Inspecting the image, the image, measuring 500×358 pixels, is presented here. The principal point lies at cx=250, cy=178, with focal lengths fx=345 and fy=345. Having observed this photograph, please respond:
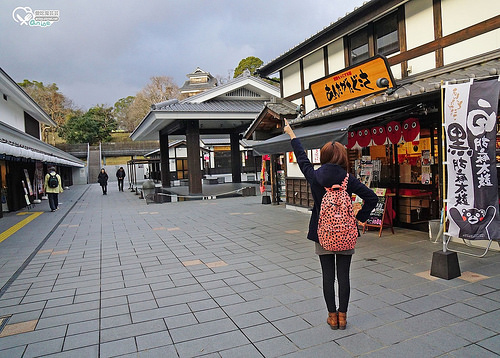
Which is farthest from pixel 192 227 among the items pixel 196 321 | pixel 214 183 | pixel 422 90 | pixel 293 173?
pixel 214 183

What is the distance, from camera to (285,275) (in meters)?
5.24

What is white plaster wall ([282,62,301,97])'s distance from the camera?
11639 millimetres

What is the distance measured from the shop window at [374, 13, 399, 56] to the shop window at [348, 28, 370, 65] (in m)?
0.32

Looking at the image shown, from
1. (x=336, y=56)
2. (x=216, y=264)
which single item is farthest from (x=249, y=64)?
(x=216, y=264)

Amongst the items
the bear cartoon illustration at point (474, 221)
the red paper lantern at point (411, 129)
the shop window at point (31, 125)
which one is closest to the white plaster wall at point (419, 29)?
the red paper lantern at point (411, 129)

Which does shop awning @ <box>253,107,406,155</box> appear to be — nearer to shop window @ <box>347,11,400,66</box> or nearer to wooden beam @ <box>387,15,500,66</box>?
wooden beam @ <box>387,15,500,66</box>

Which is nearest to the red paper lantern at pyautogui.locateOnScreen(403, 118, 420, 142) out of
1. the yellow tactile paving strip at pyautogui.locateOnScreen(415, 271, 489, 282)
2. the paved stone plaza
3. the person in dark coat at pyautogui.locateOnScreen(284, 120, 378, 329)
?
the paved stone plaza

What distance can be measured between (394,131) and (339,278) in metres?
5.05

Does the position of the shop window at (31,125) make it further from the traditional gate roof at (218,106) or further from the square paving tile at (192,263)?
the square paving tile at (192,263)

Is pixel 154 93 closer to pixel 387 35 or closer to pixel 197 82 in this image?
pixel 197 82

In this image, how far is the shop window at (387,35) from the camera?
25.3ft

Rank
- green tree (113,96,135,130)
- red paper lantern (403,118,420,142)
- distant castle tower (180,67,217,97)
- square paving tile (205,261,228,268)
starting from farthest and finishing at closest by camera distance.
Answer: green tree (113,96,135,130) → distant castle tower (180,67,217,97) → red paper lantern (403,118,420,142) → square paving tile (205,261,228,268)

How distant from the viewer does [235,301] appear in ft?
14.2

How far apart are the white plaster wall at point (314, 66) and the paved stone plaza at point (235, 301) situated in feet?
17.1
